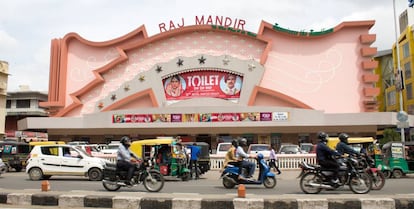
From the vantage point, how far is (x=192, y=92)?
1412 inches

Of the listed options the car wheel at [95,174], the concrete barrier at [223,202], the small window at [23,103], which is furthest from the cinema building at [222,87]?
the concrete barrier at [223,202]

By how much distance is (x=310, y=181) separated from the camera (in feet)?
34.4

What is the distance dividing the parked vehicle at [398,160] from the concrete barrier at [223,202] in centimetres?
921

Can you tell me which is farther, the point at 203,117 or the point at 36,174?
the point at 203,117

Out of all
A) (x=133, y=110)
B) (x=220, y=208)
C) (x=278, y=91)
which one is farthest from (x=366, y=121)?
(x=220, y=208)

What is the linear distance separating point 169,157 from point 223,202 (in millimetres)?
7767

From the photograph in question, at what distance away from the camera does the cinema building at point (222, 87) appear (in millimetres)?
32750

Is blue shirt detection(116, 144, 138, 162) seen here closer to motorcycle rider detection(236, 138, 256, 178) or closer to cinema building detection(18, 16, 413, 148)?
motorcycle rider detection(236, 138, 256, 178)

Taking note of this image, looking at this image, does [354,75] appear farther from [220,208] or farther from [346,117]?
[220,208]

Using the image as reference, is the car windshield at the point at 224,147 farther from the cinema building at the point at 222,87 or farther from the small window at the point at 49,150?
the small window at the point at 49,150

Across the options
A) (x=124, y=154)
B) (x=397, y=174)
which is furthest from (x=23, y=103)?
A: (x=397, y=174)

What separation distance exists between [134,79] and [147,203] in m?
29.5

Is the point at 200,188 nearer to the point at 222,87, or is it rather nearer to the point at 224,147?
the point at 224,147

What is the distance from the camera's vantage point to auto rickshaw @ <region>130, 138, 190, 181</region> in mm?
15352
